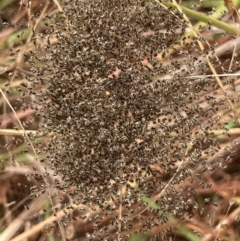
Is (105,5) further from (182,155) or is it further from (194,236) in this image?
(194,236)

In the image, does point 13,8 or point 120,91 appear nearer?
point 120,91

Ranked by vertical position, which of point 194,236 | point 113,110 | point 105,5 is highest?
point 105,5

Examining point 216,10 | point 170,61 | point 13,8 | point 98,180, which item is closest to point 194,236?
point 98,180

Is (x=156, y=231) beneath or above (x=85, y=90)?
beneath
